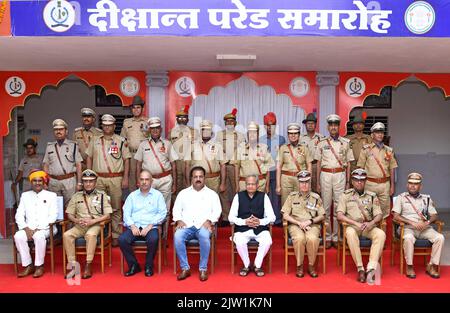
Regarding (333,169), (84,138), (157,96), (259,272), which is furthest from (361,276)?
(84,138)

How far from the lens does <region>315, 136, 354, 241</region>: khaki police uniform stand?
5879 millimetres

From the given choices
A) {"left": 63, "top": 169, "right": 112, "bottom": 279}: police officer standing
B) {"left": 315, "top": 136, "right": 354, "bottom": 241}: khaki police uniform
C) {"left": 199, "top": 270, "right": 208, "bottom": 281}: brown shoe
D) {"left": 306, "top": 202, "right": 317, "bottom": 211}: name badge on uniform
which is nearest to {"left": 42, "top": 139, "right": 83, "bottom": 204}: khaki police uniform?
{"left": 63, "top": 169, "right": 112, "bottom": 279}: police officer standing

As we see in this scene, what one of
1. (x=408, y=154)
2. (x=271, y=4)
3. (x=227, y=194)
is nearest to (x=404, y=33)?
(x=271, y=4)

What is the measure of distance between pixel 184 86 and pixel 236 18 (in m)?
2.29

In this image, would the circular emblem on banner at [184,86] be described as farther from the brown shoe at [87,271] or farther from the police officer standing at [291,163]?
the brown shoe at [87,271]

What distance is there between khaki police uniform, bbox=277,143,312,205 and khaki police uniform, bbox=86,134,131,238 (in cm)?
209

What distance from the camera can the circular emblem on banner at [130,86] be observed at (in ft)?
22.5

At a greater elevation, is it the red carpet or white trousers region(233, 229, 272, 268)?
white trousers region(233, 229, 272, 268)

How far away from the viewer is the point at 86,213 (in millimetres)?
5219

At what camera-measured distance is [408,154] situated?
30.2 feet

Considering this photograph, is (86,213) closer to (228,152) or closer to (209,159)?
(209,159)

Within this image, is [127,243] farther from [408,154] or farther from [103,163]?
[408,154]

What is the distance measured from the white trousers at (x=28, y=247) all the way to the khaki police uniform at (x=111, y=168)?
3.65ft

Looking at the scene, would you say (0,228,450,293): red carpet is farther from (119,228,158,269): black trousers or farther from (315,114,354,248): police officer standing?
(315,114,354,248): police officer standing
